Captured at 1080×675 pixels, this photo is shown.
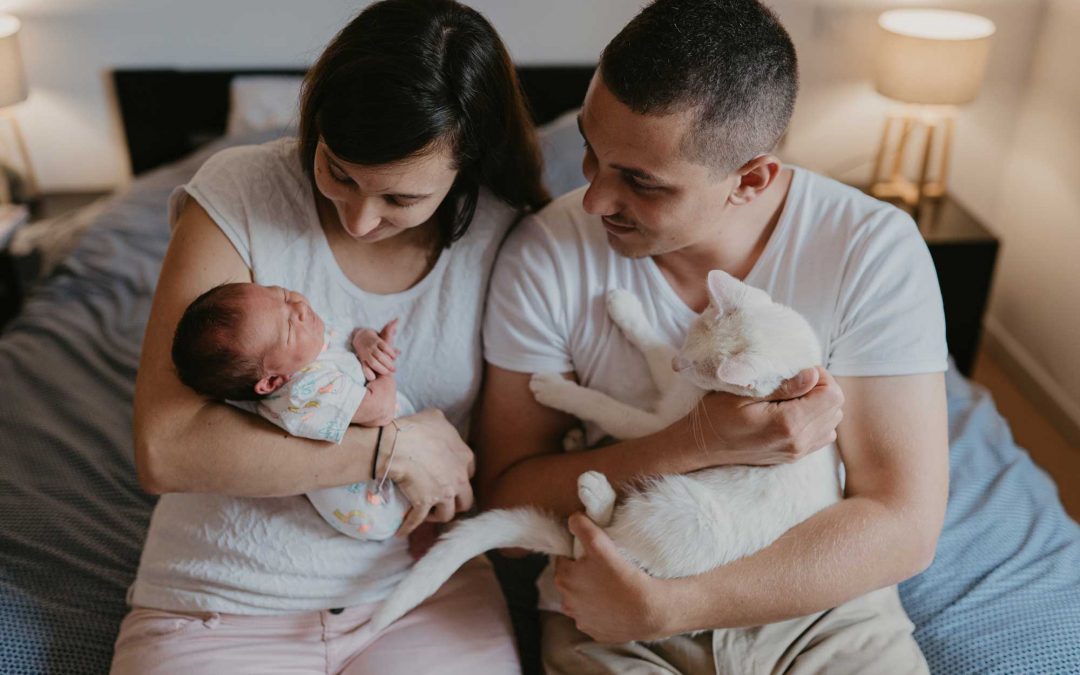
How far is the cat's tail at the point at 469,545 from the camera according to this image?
4.05ft

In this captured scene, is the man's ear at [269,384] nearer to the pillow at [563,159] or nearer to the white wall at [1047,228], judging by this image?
the pillow at [563,159]

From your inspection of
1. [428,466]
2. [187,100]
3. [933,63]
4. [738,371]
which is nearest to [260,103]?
[187,100]

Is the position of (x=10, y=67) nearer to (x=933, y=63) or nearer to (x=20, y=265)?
(x=20, y=265)

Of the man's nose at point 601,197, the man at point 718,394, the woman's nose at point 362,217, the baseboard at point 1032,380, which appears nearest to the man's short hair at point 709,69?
the man at point 718,394

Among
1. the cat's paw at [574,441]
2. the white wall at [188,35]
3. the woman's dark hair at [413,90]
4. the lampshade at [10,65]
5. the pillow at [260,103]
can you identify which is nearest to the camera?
the woman's dark hair at [413,90]

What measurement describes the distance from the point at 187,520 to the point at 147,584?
11 centimetres

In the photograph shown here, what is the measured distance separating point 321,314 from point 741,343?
2.02 ft

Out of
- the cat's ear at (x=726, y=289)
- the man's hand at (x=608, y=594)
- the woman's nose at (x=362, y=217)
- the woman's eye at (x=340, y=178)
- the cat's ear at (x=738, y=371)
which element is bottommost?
the man's hand at (x=608, y=594)

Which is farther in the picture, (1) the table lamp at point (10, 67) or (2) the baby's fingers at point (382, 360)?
(1) the table lamp at point (10, 67)

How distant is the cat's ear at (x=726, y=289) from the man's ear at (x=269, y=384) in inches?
23.5

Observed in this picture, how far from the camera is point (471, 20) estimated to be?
4.00 feet

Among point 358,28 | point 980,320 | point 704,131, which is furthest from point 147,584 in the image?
point 980,320

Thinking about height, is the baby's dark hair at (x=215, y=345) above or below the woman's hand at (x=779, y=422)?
above

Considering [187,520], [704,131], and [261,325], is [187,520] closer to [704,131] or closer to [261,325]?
[261,325]
